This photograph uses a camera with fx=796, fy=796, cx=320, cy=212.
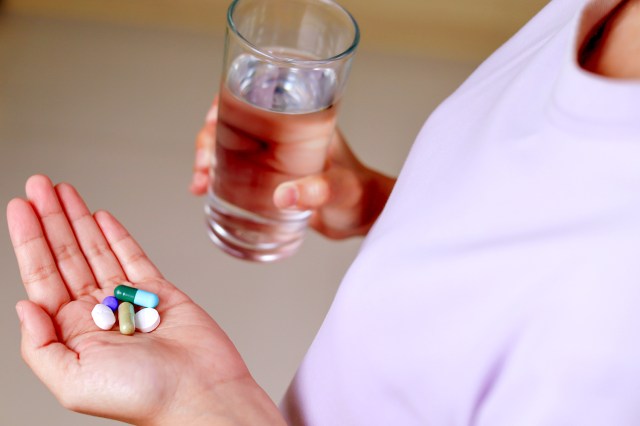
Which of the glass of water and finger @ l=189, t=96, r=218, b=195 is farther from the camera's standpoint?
finger @ l=189, t=96, r=218, b=195

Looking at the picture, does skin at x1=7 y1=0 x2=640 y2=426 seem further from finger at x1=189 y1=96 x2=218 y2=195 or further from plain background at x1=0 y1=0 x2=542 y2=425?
A: plain background at x1=0 y1=0 x2=542 y2=425

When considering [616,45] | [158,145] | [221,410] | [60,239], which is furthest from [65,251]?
[158,145]

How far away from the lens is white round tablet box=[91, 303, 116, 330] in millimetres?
525

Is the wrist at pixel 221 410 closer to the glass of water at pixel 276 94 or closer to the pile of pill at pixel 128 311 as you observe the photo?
the pile of pill at pixel 128 311

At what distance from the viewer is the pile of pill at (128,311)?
0.53 m

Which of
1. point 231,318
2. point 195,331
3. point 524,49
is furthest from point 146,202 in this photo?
point 524,49

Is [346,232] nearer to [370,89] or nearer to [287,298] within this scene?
[287,298]

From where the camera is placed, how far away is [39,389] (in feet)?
2.92

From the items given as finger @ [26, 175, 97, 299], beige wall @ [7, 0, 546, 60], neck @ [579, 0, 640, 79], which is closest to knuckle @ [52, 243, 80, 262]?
finger @ [26, 175, 97, 299]

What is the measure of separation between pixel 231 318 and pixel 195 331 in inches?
17.1

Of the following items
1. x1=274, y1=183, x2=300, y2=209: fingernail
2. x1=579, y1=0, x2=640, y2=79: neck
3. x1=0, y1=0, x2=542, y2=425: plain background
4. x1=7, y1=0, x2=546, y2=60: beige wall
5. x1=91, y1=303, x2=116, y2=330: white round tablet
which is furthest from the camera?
x1=7, y1=0, x2=546, y2=60: beige wall

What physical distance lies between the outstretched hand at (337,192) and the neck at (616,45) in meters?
0.28

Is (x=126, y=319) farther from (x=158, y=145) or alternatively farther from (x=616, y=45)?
(x=158, y=145)

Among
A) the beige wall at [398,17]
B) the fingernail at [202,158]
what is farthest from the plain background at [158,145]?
the fingernail at [202,158]
